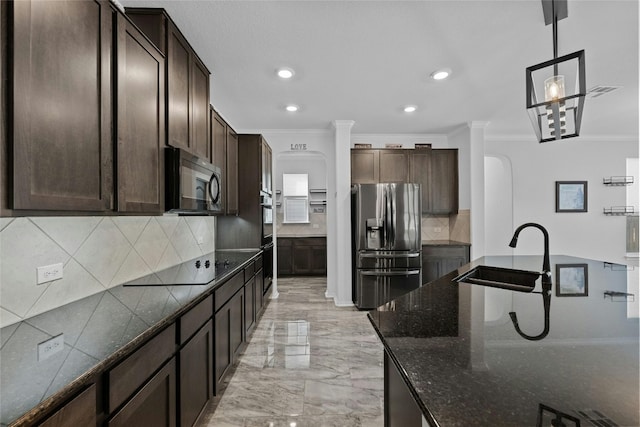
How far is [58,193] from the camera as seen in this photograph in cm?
105

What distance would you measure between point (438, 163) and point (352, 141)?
54.6 inches

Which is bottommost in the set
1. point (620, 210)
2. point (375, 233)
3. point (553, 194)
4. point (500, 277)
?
point (500, 277)

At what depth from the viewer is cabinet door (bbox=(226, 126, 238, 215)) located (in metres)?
3.42

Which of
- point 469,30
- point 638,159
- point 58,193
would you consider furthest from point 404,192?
point 638,159

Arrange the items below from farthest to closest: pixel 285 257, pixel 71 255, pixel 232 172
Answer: pixel 285 257, pixel 232 172, pixel 71 255

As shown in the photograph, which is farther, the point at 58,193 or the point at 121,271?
the point at 121,271

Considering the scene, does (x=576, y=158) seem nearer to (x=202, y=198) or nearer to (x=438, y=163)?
(x=438, y=163)

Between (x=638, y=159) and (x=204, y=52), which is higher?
(x=204, y=52)

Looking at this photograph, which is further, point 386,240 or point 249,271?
point 386,240

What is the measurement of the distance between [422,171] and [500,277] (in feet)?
9.77

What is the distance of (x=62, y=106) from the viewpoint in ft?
3.54

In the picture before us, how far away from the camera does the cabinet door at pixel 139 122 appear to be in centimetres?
142

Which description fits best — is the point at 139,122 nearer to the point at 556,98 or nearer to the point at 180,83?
the point at 180,83

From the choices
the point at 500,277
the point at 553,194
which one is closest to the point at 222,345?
the point at 500,277
